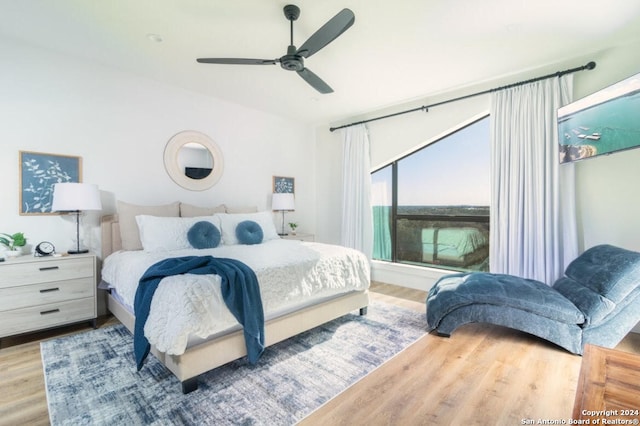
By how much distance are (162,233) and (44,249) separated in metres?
0.97

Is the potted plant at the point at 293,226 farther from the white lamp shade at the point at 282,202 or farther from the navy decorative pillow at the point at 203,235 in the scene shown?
the navy decorative pillow at the point at 203,235

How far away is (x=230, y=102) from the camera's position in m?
4.32

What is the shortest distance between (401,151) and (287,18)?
8.55ft

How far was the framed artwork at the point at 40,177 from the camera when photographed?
9.22 feet

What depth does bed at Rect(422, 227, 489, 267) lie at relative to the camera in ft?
12.9

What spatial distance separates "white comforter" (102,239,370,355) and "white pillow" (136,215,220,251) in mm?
174

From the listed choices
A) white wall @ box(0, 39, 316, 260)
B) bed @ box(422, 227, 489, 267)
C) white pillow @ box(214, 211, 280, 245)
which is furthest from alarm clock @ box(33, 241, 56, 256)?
bed @ box(422, 227, 489, 267)

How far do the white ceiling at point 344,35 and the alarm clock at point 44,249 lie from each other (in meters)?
1.88

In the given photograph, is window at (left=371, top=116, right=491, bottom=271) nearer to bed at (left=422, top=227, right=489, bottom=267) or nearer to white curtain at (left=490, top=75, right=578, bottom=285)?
bed at (left=422, top=227, right=489, bottom=267)

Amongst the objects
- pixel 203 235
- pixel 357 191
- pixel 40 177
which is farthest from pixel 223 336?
pixel 357 191

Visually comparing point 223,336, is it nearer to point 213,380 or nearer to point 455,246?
point 213,380

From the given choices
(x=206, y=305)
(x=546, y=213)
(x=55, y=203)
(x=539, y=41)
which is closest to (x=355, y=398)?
(x=206, y=305)

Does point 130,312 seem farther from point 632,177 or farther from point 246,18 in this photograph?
point 632,177

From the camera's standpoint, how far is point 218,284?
193 cm
